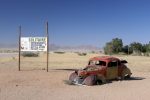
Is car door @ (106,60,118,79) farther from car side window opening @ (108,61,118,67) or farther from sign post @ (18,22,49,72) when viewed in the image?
sign post @ (18,22,49,72)

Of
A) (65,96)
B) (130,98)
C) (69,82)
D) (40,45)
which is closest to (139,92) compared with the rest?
(130,98)

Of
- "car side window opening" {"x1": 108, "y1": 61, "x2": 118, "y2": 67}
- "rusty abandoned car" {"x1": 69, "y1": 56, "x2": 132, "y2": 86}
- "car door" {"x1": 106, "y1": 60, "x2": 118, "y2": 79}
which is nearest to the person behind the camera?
"rusty abandoned car" {"x1": 69, "y1": 56, "x2": 132, "y2": 86}

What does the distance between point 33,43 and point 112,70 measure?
9.83 metres

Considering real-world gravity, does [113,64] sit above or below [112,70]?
above

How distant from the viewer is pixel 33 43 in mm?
28531

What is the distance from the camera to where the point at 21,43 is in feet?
94.8

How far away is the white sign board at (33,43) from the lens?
28.0 metres

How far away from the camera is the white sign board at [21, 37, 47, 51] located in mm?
28016

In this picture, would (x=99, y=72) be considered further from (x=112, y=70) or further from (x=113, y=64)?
(x=113, y=64)

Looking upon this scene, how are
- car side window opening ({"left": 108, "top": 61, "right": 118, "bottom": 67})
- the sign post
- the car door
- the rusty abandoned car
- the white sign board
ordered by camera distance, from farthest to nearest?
the white sign board < the sign post < car side window opening ({"left": 108, "top": 61, "right": 118, "bottom": 67}) < the car door < the rusty abandoned car

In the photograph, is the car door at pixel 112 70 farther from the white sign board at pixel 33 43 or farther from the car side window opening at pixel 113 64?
the white sign board at pixel 33 43

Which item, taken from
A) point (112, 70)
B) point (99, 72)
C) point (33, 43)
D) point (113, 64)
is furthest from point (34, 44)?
point (99, 72)

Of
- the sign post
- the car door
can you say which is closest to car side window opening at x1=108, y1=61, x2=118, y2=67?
the car door

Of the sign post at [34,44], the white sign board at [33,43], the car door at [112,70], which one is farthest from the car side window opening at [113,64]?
the white sign board at [33,43]
